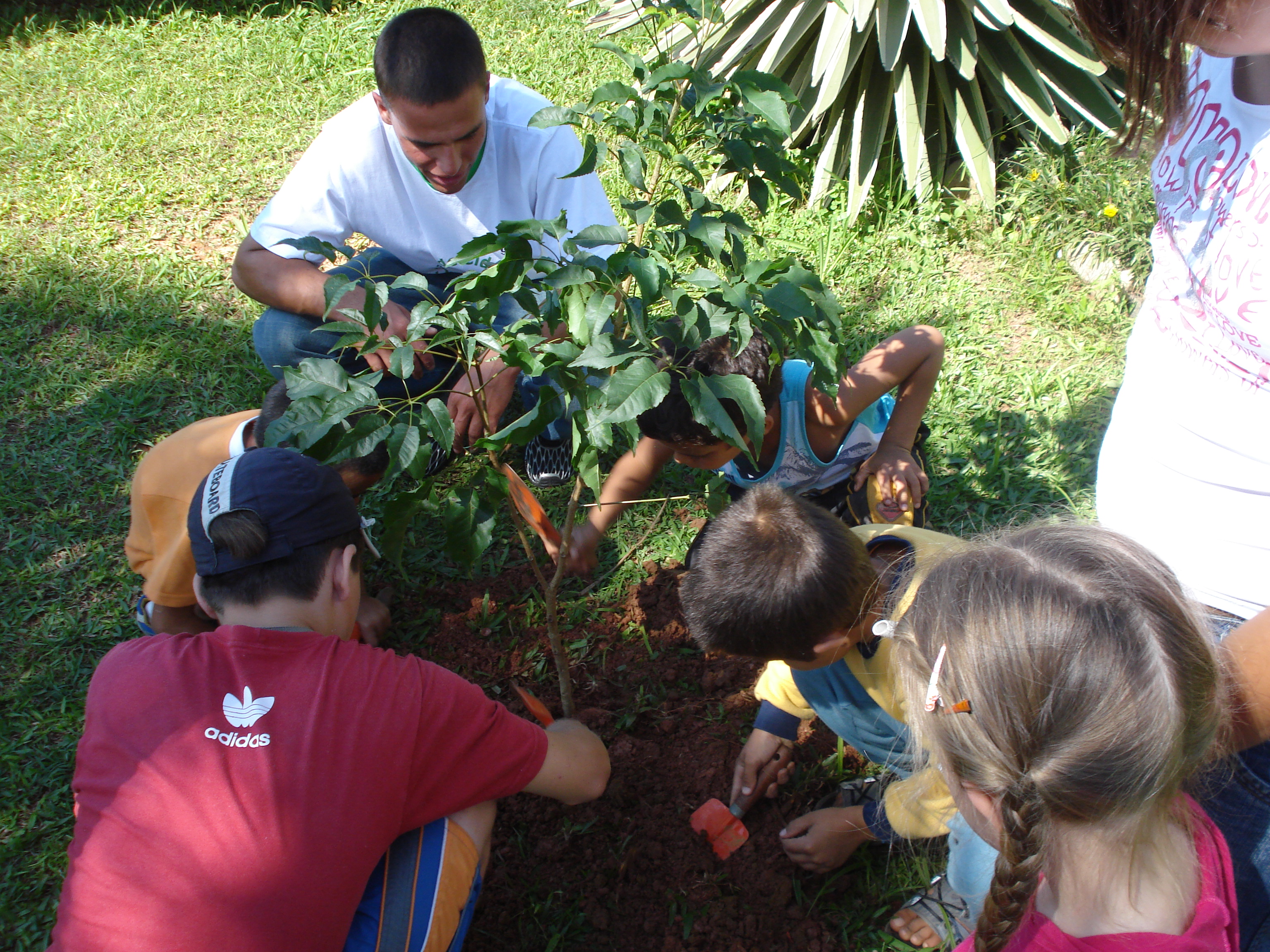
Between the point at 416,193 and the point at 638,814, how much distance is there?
1.95m

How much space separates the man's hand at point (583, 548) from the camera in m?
2.19

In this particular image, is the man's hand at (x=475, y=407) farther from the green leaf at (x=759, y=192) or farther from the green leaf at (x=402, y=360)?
the green leaf at (x=759, y=192)

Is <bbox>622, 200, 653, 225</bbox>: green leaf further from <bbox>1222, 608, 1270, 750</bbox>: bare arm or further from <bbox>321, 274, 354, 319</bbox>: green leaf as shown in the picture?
<bbox>1222, 608, 1270, 750</bbox>: bare arm

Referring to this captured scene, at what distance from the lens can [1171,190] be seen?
133cm

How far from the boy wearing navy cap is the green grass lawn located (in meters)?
0.52

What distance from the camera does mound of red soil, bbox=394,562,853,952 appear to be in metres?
1.93

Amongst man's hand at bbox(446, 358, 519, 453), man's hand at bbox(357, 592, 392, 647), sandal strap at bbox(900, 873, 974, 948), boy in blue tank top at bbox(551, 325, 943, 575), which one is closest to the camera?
sandal strap at bbox(900, 873, 974, 948)

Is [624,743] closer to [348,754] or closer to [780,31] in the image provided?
[348,754]

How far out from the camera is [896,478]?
2.33 m

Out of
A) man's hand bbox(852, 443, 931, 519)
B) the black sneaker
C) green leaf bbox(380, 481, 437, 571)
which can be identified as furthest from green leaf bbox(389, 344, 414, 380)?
the black sneaker

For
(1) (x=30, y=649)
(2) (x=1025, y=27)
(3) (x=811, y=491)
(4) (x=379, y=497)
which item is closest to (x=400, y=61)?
Result: (4) (x=379, y=497)

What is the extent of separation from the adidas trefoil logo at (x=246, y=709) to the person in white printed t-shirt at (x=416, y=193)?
37.1 inches

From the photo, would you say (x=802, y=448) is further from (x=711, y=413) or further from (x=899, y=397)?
(x=711, y=413)

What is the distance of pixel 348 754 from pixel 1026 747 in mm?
1057
